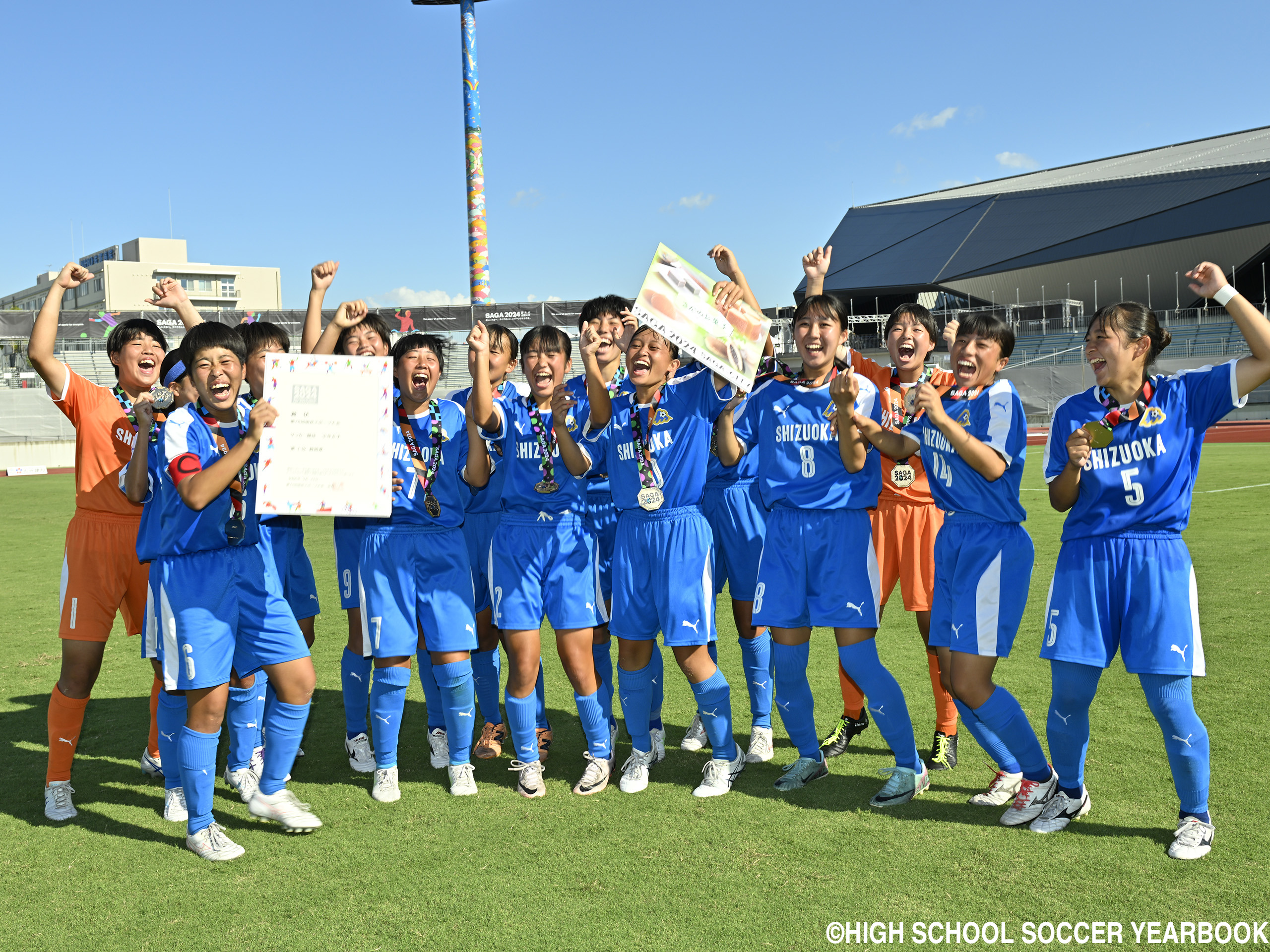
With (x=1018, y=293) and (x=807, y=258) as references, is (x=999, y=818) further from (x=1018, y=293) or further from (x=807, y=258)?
(x=1018, y=293)

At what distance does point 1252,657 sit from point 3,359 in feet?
168

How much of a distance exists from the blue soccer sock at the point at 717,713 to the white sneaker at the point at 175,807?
2.44 meters

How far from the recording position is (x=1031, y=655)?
6641 mm

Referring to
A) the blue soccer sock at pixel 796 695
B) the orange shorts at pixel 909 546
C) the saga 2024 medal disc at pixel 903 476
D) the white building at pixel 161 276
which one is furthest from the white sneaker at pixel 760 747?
the white building at pixel 161 276

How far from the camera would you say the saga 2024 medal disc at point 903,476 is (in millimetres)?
5125

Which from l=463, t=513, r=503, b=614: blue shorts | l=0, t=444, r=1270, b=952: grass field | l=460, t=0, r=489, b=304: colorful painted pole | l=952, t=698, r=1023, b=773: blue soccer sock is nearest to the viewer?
l=0, t=444, r=1270, b=952: grass field

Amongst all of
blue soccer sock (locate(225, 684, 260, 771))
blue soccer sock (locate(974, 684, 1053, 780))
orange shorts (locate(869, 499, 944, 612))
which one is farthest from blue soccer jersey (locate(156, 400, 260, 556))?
blue soccer sock (locate(974, 684, 1053, 780))

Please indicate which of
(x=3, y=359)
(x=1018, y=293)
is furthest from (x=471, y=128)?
(x=1018, y=293)

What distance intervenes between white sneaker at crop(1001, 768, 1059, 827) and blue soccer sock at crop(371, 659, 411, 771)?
277 cm

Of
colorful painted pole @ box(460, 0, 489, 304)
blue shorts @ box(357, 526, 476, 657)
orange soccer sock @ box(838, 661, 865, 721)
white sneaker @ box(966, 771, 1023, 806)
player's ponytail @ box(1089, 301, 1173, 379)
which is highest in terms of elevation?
colorful painted pole @ box(460, 0, 489, 304)

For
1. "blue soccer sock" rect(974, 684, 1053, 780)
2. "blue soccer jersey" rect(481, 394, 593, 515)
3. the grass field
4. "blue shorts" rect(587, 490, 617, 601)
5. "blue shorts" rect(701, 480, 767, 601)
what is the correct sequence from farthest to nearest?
1. "blue shorts" rect(701, 480, 767, 601)
2. "blue shorts" rect(587, 490, 617, 601)
3. "blue soccer jersey" rect(481, 394, 593, 515)
4. "blue soccer sock" rect(974, 684, 1053, 780)
5. the grass field

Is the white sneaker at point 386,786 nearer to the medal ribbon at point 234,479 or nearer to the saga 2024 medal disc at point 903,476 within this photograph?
the medal ribbon at point 234,479

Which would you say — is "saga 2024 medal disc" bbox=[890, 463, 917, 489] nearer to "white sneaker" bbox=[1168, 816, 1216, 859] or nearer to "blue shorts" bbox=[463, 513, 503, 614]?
"white sneaker" bbox=[1168, 816, 1216, 859]

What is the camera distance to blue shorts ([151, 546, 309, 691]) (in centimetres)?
385
